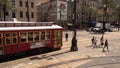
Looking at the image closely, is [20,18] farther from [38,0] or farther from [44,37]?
[44,37]

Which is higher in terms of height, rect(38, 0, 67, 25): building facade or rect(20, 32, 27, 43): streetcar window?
rect(38, 0, 67, 25): building facade

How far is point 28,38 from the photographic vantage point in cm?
2395

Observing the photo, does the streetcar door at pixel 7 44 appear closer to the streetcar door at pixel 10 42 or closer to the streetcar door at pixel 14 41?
the streetcar door at pixel 10 42

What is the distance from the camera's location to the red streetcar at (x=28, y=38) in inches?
840

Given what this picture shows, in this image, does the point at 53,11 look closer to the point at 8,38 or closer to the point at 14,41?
the point at 14,41

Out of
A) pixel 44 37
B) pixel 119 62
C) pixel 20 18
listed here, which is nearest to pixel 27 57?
pixel 44 37

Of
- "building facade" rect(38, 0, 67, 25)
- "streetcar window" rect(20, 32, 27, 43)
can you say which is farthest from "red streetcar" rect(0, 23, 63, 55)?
"building facade" rect(38, 0, 67, 25)

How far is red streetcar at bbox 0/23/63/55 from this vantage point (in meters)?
21.3

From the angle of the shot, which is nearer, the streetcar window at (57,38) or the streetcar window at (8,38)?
the streetcar window at (8,38)

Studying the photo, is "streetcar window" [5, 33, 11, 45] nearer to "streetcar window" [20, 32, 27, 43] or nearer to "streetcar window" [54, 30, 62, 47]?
"streetcar window" [20, 32, 27, 43]

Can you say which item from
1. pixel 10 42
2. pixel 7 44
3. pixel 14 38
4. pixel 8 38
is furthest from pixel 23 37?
pixel 7 44

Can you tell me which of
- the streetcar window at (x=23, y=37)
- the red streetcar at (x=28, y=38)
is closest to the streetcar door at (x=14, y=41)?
the red streetcar at (x=28, y=38)

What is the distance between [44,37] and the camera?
26219 millimetres

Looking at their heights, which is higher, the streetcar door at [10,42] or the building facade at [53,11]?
A: the building facade at [53,11]
